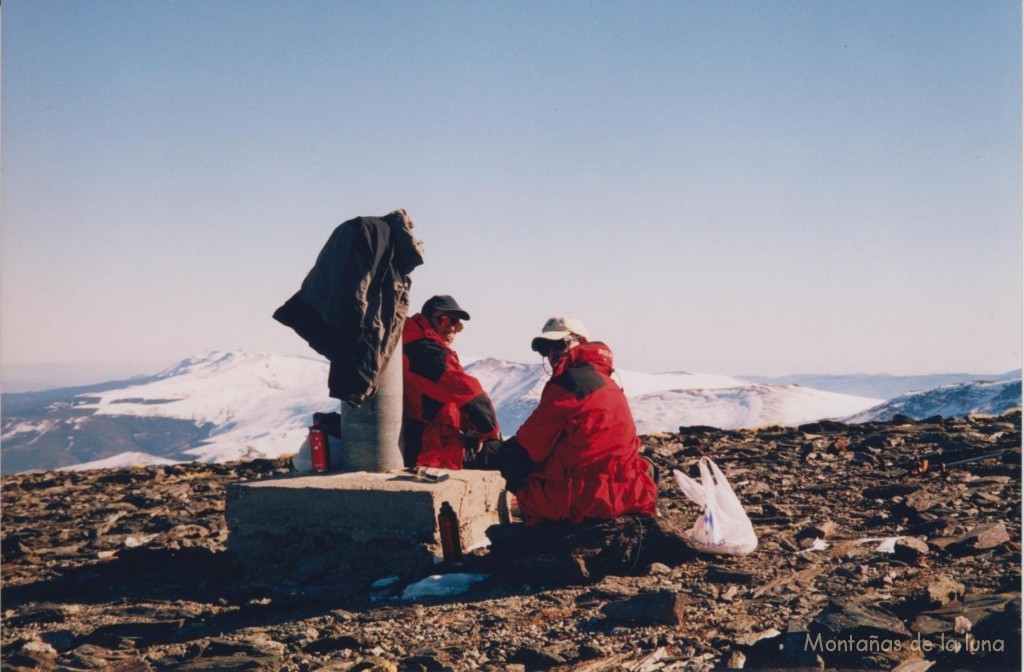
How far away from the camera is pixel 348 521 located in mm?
6758

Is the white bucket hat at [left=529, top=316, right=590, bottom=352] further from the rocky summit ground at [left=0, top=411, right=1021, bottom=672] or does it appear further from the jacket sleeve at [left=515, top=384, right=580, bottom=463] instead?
the rocky summit ground at [left=0, top=411, right=1021, bottom=672]

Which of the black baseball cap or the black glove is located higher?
the black baseball cap

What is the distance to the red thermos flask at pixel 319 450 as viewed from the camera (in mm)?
7609

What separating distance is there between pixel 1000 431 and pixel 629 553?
9659 mm

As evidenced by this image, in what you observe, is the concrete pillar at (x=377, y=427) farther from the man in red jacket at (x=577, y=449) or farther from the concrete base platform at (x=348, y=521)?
the man in red jacket at (x=577, y=449)

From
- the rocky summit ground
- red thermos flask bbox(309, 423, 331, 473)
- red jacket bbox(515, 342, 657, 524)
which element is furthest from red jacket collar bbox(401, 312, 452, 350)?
the rocky summit ground

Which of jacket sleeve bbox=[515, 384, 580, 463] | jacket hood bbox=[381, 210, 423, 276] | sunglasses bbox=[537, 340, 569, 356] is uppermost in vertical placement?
jacket hood bbox=[381, 210, 423, 276]

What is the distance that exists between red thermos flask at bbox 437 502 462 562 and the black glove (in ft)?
1.84

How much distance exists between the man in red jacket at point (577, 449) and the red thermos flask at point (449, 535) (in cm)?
57

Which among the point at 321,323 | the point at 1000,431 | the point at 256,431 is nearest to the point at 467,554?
the point at 321,323

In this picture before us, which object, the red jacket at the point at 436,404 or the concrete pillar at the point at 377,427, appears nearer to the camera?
the concrete pillar at the point at 377,427

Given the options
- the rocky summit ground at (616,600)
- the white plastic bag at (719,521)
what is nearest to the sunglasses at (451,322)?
the rocky summit ground at (616,600)

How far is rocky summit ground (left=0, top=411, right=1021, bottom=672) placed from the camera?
4609 mm

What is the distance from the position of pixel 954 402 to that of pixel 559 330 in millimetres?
18975
